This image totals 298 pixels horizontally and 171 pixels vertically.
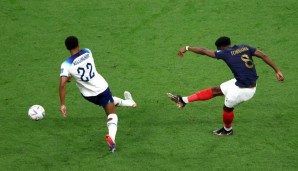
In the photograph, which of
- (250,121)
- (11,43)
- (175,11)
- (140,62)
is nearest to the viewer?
(250,121)

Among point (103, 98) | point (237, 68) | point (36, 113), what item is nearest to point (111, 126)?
point (103, 98)

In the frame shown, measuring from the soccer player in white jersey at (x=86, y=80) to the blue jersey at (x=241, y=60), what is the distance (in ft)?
7.26

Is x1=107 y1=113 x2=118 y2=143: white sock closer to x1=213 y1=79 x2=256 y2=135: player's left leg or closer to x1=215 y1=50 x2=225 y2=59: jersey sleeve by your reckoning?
x1=213 y1=79 x2=256 y2=135: player's left leg

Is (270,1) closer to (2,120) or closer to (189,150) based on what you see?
(189,150)

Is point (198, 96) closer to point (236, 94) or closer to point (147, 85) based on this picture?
point (236, 94)

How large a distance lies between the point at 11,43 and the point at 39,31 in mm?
906

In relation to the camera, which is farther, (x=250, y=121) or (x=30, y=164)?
(x=250, y=121)

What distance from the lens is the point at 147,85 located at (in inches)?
509

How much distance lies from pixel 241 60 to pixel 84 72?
2855 mm

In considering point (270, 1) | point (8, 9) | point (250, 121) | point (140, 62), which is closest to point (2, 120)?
point (140, 62)

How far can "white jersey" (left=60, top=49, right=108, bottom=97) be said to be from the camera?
33.0ft

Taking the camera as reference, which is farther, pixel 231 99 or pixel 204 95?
pixel 204 95

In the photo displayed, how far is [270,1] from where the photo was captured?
1631 cm

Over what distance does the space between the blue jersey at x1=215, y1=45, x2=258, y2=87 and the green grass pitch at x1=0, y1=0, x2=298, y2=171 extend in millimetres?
1170
